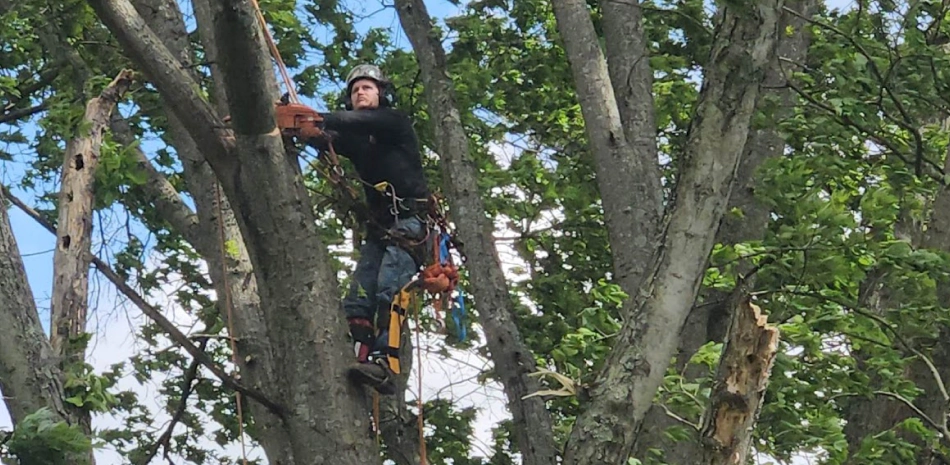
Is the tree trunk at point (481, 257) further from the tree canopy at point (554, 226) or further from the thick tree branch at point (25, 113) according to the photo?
the thick tree branch at point (25, 113)

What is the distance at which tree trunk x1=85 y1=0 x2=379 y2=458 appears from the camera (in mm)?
3516

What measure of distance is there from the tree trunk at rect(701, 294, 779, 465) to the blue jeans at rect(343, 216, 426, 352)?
1.48 metres

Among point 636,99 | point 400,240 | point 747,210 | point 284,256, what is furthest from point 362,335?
point 747,210

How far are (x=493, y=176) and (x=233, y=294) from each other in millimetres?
2873

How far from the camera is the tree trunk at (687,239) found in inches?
128

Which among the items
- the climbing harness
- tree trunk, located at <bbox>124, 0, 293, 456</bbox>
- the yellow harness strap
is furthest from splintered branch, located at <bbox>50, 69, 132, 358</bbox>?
the yellow harness strap

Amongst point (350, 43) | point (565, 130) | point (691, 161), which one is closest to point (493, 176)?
point (565, 130)

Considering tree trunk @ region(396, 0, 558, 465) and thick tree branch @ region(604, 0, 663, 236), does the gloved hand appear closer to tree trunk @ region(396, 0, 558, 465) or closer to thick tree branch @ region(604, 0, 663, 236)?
tree trunk @ region(396, 0, 558, 465)

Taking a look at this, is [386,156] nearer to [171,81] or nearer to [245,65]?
[171,81]

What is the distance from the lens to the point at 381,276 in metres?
4.88

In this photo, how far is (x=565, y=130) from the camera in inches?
313

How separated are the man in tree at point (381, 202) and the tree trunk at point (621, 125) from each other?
106 cm

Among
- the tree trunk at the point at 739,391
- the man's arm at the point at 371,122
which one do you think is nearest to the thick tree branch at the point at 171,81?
the man's arm at the point at 371,122

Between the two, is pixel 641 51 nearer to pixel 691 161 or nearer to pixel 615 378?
pixel 691 161
